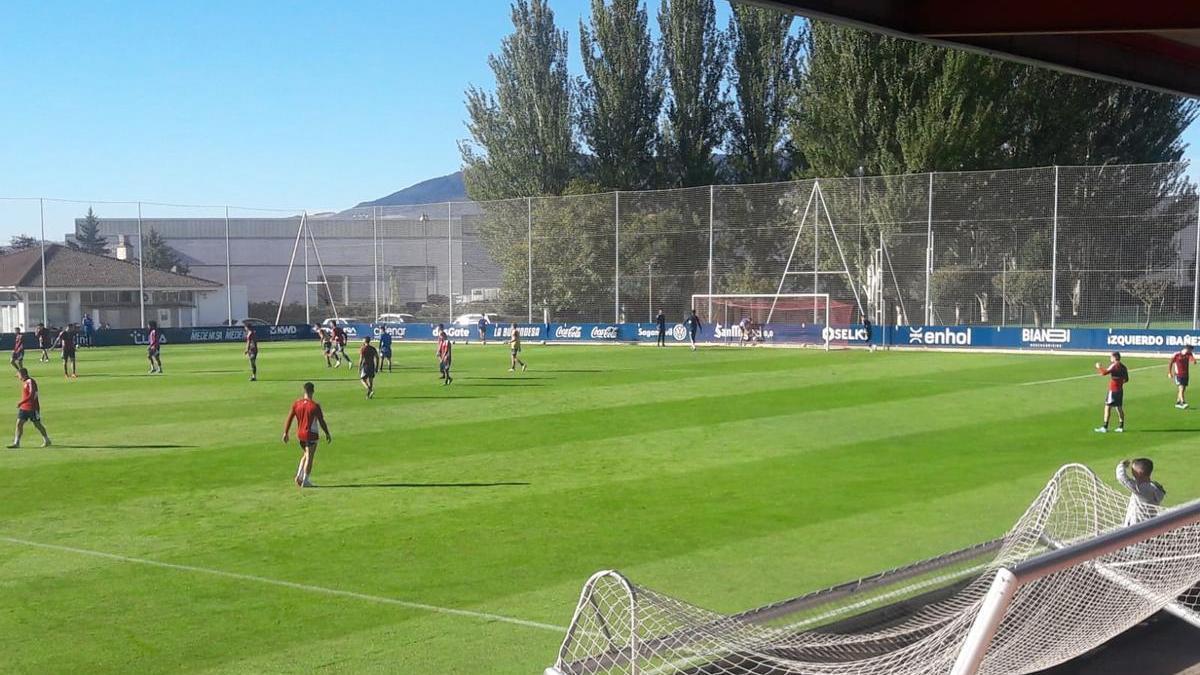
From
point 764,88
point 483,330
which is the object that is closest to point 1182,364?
point 483,330

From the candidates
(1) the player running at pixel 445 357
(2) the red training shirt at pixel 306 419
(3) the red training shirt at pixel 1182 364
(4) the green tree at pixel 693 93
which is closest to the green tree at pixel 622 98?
(4) the green tree at pixel 693 93

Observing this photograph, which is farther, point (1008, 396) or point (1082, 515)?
point (1008, 396)

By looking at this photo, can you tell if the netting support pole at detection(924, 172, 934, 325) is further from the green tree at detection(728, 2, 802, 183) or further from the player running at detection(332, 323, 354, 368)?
the player running at detection(332, 323, 354, 368)

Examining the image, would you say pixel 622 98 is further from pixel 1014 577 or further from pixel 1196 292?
pixel 1014 577

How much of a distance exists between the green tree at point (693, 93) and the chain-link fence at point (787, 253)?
462 inches

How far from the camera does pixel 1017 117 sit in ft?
195

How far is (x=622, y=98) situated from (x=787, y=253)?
2092cm

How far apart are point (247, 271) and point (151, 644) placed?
83.0 metres

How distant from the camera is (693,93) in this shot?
241 feet

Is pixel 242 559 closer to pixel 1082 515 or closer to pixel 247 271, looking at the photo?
pixel 1082 515

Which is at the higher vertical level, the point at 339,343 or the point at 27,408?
the point at 339,343

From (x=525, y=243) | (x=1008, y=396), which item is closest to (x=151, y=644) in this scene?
(x=1008, y=396)

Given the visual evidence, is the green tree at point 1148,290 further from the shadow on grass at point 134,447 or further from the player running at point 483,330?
the shadow on grass at point 134,447

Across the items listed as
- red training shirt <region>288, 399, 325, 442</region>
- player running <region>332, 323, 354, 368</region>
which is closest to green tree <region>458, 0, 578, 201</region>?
player running <region>332, 323, 354, 368</region>
